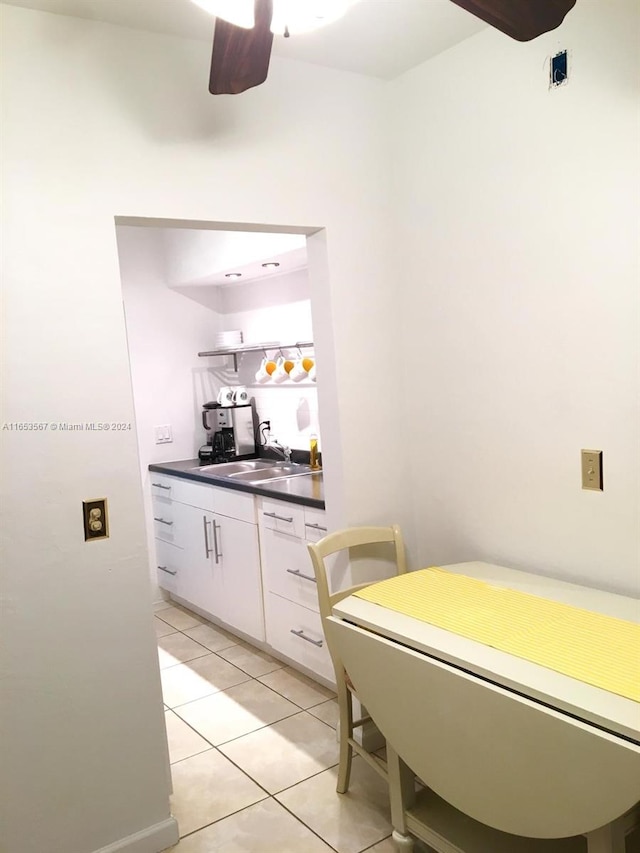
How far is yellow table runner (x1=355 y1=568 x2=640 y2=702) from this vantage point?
1.56m

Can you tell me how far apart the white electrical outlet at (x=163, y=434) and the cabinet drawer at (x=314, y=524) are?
171 cm

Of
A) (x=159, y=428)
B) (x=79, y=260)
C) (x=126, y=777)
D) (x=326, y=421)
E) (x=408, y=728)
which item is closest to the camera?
(x=408, y=728)

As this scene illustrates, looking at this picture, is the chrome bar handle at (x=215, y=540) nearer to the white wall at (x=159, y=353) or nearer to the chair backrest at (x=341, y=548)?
the white wall at (x=159, y=353)

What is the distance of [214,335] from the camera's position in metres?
4.64

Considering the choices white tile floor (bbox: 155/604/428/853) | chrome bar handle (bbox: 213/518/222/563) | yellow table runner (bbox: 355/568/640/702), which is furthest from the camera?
chrome bar handle (bbox: 213/518/222/563)

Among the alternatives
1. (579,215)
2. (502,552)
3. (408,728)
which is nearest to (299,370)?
(502,552)

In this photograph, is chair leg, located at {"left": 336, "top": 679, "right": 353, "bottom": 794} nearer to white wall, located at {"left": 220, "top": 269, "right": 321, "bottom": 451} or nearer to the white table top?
the white table top

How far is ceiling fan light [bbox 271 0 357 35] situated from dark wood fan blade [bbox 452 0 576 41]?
0.23 m

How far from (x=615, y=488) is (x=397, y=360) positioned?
1.01 meters

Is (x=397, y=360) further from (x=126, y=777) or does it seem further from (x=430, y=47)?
(x=126, y=777)

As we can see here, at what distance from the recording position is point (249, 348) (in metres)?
4.11

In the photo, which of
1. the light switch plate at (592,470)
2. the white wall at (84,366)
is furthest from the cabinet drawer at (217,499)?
the light switch plate at (592,470)

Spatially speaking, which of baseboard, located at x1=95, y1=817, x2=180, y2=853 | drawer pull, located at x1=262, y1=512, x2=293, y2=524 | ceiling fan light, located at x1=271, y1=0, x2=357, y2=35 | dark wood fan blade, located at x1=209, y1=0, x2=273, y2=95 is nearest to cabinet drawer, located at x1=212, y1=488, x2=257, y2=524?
drawer pull, located at x1=262, y1=512, x2=293, y2=524

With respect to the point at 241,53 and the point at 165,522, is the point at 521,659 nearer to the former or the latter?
the point at 241,53
